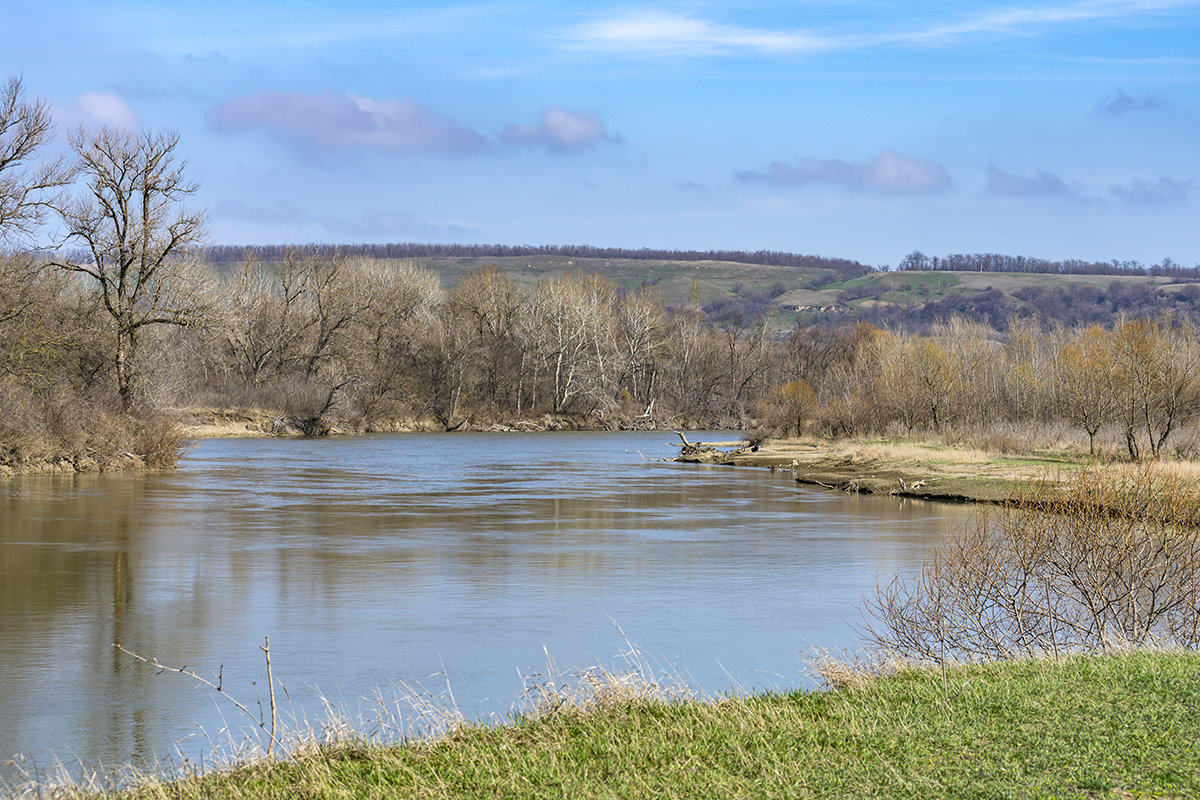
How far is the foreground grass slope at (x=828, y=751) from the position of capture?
744cm

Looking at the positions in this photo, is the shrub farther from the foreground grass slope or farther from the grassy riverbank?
the grassy riverbank

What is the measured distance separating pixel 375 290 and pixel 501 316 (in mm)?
11061

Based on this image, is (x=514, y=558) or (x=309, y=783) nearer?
(x=309, y=783)

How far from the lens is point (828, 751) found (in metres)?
8.30

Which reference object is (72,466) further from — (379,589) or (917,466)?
(917,466)

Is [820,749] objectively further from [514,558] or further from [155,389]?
[155,389]

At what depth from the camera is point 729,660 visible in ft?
48.0

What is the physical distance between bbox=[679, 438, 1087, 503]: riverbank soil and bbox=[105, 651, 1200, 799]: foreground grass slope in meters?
22.6

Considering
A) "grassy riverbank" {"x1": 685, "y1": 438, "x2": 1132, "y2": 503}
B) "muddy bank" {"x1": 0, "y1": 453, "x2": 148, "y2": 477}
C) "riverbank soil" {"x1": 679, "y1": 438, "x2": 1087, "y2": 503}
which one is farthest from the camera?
"muddy bank" {"x1": 0, "y1": 453, "x2": 148, "y2": 477}

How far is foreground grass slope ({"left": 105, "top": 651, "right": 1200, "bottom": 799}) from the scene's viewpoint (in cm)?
744

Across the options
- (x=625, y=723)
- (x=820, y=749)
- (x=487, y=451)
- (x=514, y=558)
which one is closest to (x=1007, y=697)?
(x=820, y=749)

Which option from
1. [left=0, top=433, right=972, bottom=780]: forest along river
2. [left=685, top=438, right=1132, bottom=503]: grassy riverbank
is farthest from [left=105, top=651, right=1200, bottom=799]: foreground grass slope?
[left=685, top=438, right=1132, bottom=503]: grassy riverbank

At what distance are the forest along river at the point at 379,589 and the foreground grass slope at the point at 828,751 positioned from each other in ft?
8.58

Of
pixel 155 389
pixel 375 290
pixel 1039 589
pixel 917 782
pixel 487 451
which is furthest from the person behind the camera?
pixel 375 290
